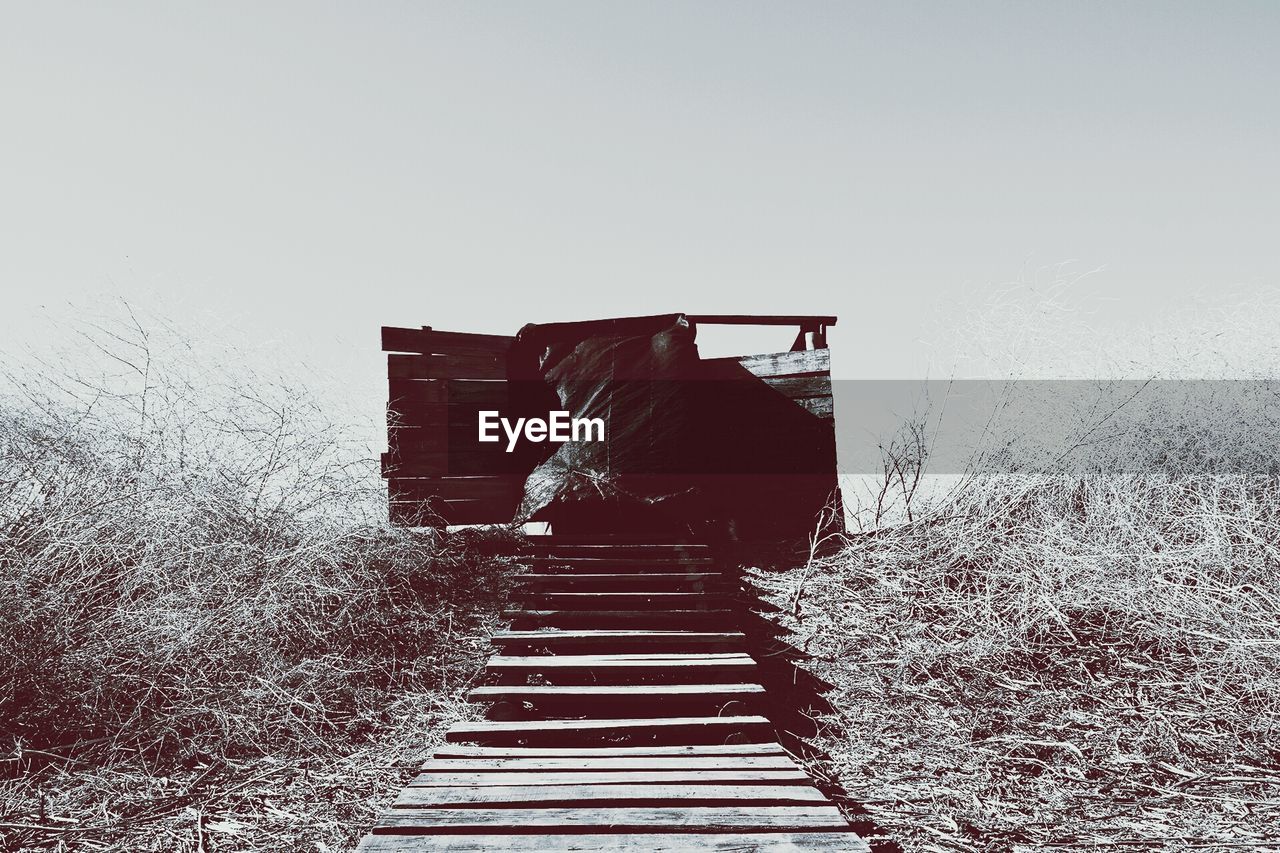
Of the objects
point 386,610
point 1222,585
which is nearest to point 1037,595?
point 1222,585

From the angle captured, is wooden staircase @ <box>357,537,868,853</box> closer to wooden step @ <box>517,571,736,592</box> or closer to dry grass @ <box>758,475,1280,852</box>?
wooden step @ <box>517,571,736,592</box>

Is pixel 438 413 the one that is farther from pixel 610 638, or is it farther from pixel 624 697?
pixel 624 697

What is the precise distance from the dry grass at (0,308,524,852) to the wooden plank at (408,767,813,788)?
0.42 m

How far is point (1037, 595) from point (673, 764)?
3.12 m

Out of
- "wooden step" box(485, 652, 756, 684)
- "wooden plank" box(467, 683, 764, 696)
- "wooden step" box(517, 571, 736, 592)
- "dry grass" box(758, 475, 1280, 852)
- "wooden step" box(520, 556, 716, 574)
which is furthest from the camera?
"wooden step" box(520, 556, 716, 574)

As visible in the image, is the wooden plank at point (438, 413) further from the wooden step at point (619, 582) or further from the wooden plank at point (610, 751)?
the wooden plank at point (610, 751)

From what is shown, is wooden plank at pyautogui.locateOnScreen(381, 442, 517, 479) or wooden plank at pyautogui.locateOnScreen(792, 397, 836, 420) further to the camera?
wooden plank at pyautogui.locateOnScreen(792, 397, 836, 420)

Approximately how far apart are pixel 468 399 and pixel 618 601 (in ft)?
13.1

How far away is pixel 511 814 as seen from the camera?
3174 millimetres

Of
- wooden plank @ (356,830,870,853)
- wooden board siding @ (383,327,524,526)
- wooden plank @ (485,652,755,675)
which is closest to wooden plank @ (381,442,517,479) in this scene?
wooden board siding @ (383,327,524,526)

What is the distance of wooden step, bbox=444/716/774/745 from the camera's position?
13.8 ft

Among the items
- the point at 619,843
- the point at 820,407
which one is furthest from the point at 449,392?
the point at 619,843

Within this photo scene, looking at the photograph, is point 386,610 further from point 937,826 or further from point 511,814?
point 937,826

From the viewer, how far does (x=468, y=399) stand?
9.10 metres
